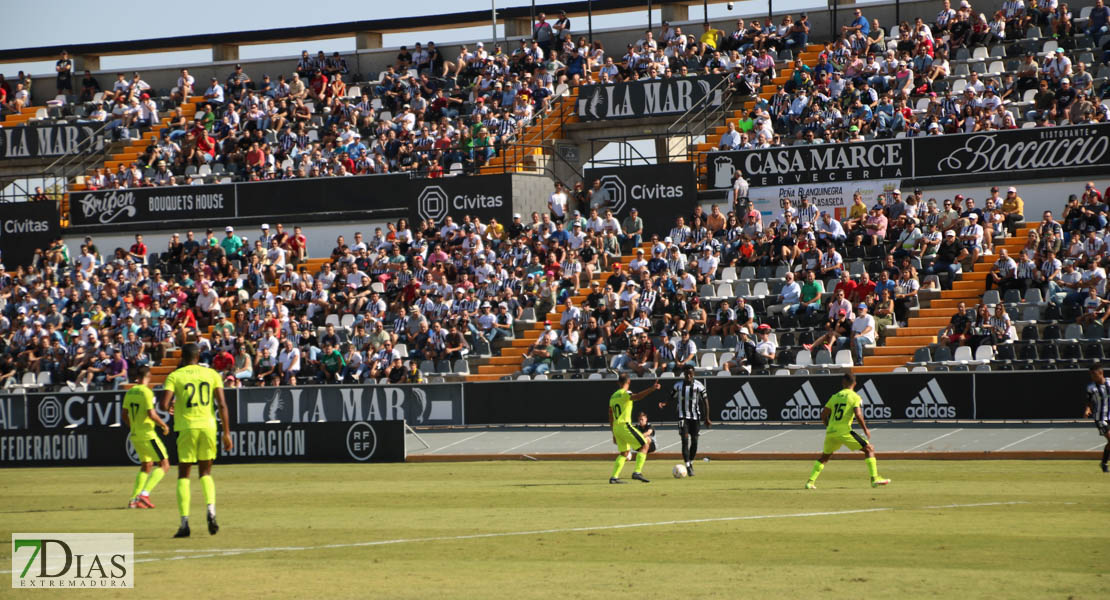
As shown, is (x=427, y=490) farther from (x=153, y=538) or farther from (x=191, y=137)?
(x=191, y=137)

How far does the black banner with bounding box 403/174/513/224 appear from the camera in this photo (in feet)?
134

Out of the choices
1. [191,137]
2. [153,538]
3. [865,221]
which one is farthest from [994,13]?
[153,538]

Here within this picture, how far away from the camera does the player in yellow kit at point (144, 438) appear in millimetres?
18817

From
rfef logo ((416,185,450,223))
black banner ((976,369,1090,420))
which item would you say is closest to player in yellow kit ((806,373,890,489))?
black banner ((976,369,1090,420))


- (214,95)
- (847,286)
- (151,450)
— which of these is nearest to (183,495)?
(151,450)

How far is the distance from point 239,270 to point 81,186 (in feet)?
34.9

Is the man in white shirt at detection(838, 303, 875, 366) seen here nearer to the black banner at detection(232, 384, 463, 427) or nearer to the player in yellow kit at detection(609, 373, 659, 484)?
Result: the black banner at detection(232, 384, 463, 427)

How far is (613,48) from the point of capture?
153 feet

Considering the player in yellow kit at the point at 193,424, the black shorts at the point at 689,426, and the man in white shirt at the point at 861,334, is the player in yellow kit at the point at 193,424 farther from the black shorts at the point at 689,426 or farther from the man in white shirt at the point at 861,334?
the man in white shirt at the point at 861,334

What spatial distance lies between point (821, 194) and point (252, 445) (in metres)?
16.3

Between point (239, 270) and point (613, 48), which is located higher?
point (613, 48)

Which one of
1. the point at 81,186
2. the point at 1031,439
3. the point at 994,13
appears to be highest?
the point at 994,13

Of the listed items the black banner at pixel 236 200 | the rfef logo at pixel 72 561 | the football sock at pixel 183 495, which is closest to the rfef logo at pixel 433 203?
the black banner at pixel 236 200

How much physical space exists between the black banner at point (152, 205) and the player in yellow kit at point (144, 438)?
25.9m
